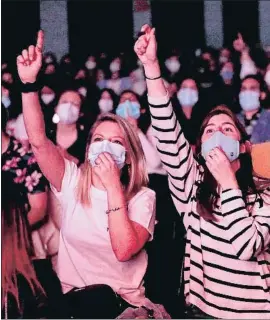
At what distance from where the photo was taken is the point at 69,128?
2531 mm

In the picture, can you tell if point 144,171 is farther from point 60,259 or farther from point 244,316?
point 244,316

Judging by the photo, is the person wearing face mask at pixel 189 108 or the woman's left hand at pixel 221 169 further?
the person wearing face mask at pixel 189 108

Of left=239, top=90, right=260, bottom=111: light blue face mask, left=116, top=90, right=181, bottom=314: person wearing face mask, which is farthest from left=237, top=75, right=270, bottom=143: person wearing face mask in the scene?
left=116, top=90, right=181, bottom=314: person wearing face mask

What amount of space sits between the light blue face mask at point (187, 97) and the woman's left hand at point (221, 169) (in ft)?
0.94

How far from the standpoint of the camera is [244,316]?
2283 mm

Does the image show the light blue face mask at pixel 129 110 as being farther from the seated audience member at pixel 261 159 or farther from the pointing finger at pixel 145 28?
the seated audience member at pixel 261 159

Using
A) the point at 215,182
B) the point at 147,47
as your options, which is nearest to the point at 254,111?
the point at 215,182

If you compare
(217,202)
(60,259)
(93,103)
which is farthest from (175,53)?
(60,259)

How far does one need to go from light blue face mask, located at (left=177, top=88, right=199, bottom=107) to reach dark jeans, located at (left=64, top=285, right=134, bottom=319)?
2.52 feet

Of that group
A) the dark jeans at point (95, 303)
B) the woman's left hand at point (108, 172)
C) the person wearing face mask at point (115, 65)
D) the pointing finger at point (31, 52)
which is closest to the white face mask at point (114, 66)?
the person wearing face mask at point (115, 65)

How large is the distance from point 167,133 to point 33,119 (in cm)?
50

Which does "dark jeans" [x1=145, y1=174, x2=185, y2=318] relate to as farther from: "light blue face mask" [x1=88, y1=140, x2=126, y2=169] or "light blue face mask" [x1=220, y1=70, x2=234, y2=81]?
"light blue face mask" [x1=220, y1=70, x2=234, y2=81]

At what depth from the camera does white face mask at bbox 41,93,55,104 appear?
2.49m

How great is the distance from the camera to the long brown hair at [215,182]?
2.29m
